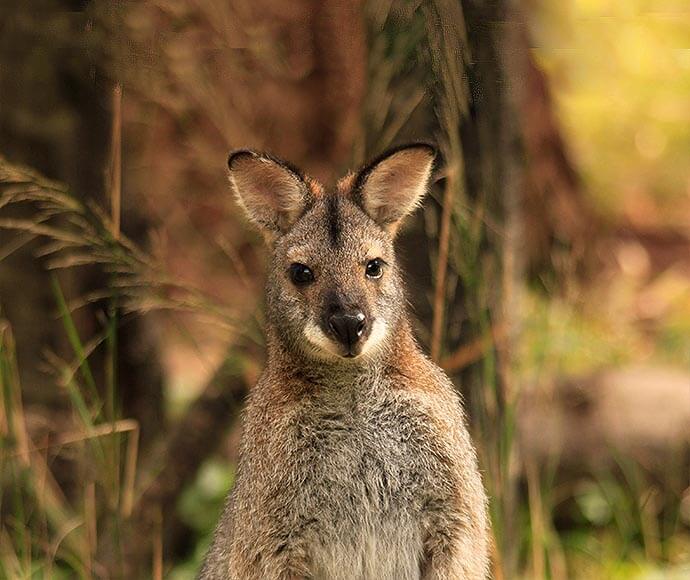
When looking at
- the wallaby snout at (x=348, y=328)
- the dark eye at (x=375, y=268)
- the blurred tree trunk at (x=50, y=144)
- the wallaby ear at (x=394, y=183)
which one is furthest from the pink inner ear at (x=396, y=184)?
the blurred tree trunk at (x=50, y=144)

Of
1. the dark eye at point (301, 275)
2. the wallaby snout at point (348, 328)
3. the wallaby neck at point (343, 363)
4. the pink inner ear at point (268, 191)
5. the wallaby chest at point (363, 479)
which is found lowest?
the wallaby chest at point (363, 479)

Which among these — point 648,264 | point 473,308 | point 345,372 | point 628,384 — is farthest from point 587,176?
point 345,372

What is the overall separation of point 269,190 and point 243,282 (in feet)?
12.3

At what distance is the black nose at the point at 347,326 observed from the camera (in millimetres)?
3988

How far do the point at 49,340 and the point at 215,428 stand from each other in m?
1.40

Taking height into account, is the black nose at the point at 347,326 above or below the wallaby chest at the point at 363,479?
above

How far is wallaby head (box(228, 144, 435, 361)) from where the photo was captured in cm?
410

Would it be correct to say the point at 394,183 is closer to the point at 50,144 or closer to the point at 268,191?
the point at 268,191

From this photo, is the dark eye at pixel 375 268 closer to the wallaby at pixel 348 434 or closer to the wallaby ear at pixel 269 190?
the wallaby at pixel 348 434

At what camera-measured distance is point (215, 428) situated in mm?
7070

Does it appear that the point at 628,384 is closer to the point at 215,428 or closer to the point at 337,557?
the point at 215,428

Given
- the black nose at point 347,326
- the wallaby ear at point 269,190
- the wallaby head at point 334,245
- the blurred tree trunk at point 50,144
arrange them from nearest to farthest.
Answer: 1. the black nose at point 347,326
2. the wallaby head at point 334,245
3. the wallaby ear at point 269,190
4. the blurred tree trunk at point 50,144

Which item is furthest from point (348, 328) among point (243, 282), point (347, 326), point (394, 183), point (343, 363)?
point (243, 282)

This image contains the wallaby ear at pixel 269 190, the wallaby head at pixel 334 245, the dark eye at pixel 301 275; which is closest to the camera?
the wallaby head at pixel 334 245
